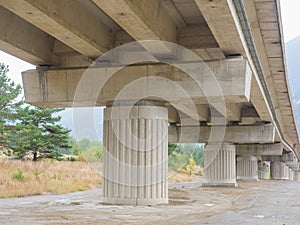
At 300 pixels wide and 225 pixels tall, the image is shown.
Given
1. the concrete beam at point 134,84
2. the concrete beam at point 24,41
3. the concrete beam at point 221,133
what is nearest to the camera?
the concrete beam at point 24,41

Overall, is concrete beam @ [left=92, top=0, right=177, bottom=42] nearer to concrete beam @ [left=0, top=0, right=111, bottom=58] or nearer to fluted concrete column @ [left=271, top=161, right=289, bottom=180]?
concrete beam @ [left=0, top=0, right=111, bottom=58]

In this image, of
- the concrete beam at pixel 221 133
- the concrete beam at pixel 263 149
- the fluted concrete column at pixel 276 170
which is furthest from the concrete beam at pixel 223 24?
the fluted concrete column at pixel 276 170

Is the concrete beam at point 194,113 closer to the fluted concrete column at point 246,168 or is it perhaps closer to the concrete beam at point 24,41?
the concrete beam at point 24,41

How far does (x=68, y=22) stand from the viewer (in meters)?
11.4

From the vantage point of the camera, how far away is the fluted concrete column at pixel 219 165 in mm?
32031

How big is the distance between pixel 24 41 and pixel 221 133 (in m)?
21.2

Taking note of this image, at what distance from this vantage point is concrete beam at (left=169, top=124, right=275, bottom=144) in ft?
103

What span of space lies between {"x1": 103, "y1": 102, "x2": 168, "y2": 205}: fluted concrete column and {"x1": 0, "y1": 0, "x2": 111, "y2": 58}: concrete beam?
216 centimetres

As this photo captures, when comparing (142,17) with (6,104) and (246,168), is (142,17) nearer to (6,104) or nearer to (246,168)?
(6,104)

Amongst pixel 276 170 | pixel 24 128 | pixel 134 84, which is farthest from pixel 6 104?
pixel 276 170

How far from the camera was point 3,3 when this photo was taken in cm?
984

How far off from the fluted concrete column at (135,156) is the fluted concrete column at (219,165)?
57.1 ft

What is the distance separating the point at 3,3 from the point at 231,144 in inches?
983

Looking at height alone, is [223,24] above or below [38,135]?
above
